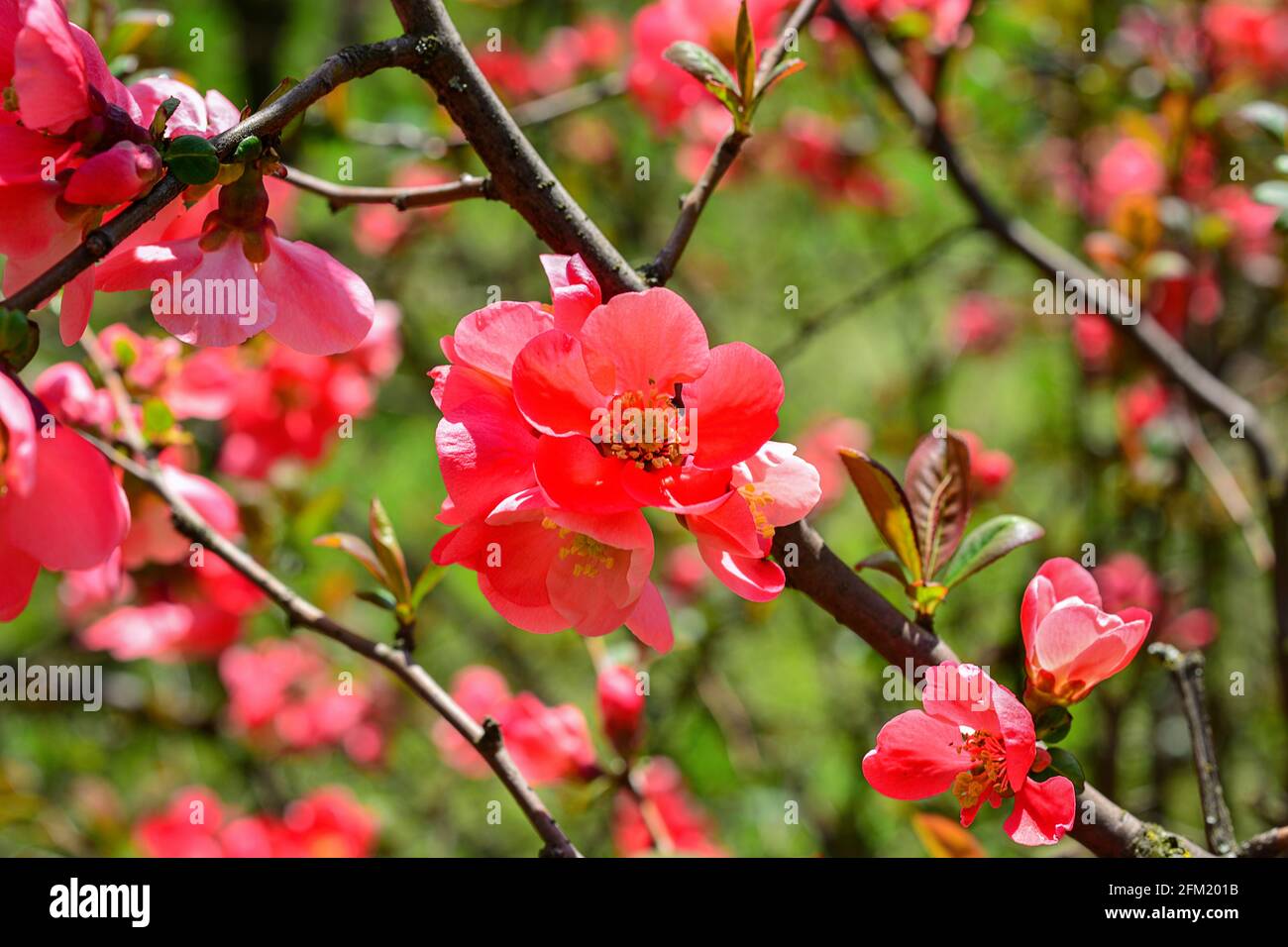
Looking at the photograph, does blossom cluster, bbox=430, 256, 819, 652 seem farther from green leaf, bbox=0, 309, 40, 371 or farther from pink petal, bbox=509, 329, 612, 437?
green leaf, bbox=0, 309, 40, 371

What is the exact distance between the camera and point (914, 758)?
58 centimetres

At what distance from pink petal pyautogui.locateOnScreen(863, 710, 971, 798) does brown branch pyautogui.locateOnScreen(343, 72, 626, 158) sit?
838 millimetres

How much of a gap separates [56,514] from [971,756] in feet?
1.56

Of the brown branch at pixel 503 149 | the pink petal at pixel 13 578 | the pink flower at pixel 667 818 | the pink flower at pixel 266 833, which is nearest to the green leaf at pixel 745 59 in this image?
the brown branch at pixel 503 149

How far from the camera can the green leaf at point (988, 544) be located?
0.69m

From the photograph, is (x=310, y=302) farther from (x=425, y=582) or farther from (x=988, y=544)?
(x=988, y=544)

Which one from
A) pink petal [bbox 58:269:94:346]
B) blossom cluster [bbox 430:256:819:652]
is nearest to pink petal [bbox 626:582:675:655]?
blossom cluster [bbox 430:256:819:652]

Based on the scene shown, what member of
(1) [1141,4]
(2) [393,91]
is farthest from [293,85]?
(2) [393,91]

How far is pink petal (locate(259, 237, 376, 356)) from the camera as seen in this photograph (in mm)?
586

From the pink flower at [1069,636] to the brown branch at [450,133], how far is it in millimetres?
817

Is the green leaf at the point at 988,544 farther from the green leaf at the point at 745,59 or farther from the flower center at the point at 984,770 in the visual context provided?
the green leaf at the point at 745,59

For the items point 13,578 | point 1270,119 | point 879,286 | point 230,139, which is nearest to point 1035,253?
point 879,286
